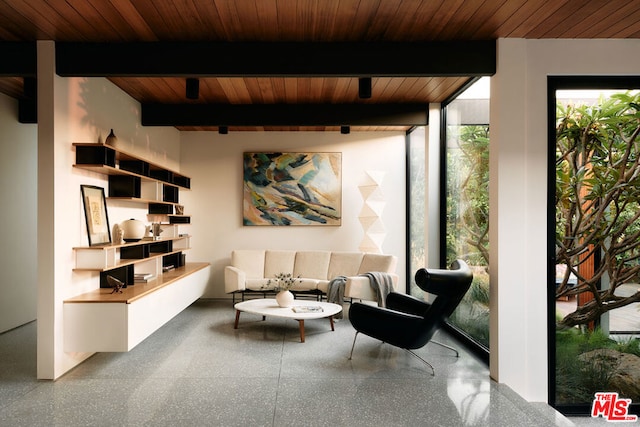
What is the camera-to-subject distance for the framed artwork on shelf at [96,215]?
3959 millimetres

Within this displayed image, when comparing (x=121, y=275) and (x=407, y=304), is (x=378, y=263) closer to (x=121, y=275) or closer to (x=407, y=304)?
(x=407, y=304)

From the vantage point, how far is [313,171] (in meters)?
7.00

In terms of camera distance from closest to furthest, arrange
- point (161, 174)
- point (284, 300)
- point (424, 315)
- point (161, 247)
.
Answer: point (424, 315)
point (284, 300)
point (161, 247)
point (161, 174)

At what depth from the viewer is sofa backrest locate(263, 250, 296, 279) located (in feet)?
21.8

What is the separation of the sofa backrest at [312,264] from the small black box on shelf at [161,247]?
1.92 metres

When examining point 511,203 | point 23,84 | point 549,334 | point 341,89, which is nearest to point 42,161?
point 23,84

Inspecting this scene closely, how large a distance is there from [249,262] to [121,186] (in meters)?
2.59

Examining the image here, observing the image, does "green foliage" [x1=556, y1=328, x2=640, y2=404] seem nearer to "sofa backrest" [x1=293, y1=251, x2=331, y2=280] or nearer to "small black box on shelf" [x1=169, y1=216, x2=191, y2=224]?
"sofa backrest" [x1=293, y1=251, x2=331, y2=280]

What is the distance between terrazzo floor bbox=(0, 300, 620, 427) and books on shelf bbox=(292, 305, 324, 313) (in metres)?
0.31

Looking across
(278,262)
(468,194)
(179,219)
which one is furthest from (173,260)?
(468,194)

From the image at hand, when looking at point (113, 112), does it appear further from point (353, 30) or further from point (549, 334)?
point (549, 334)

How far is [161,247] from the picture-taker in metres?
5.71

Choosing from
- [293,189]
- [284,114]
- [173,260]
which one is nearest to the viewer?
[284,114]

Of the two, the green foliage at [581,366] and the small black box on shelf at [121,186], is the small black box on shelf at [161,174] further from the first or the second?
the green foliage at [581,366]
